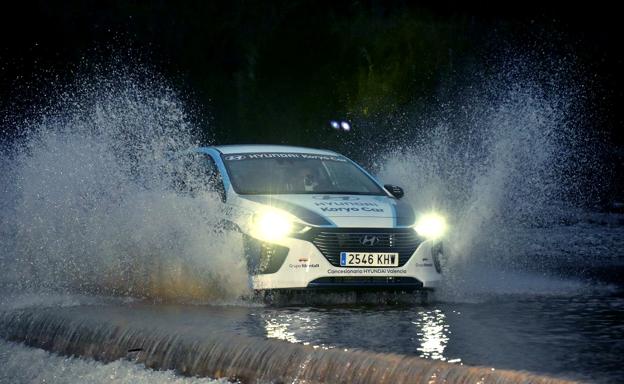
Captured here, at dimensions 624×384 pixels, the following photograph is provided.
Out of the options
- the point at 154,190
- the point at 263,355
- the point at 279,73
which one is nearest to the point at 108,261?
the point at 154,190

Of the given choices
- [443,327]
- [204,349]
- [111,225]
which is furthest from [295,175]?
[204,349]

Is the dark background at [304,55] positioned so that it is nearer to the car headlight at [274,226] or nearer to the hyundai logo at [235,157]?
the hyundai logo at [235,157]

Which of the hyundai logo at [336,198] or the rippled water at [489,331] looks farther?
the hyundai logo at [336,198]

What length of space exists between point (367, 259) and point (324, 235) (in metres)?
0.43

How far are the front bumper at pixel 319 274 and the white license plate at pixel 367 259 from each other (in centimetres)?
4

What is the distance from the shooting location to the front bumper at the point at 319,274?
1109 cm

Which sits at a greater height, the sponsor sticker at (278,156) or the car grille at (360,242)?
the sponsor sticker at (278,156)

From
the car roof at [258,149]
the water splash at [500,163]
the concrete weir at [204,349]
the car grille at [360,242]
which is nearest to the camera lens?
the concrete weir at [204,349]

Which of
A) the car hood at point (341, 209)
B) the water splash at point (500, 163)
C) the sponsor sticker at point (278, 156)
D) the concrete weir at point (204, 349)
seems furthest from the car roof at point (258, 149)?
the concrete weir at point (204, 349)

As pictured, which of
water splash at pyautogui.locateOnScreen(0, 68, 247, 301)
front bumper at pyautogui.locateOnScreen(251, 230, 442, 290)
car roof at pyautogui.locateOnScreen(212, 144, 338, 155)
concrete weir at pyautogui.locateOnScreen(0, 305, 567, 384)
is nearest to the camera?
concrete weir at pyautogui.locateOnScreen(0, 305, 567, 384)

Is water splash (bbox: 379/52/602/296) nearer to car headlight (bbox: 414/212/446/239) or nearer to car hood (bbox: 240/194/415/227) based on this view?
car headlight (bbox: 414/212/446/239)

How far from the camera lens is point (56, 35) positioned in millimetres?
60812

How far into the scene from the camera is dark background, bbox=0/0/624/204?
169 feet

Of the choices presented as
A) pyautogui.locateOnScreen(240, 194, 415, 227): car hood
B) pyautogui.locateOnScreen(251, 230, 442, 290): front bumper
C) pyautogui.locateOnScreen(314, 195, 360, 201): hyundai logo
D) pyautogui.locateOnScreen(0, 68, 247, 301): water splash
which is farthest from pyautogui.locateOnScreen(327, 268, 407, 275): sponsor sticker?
pyautogui.locateOnScreen(314, 195, 360, 201): hyundai logo
